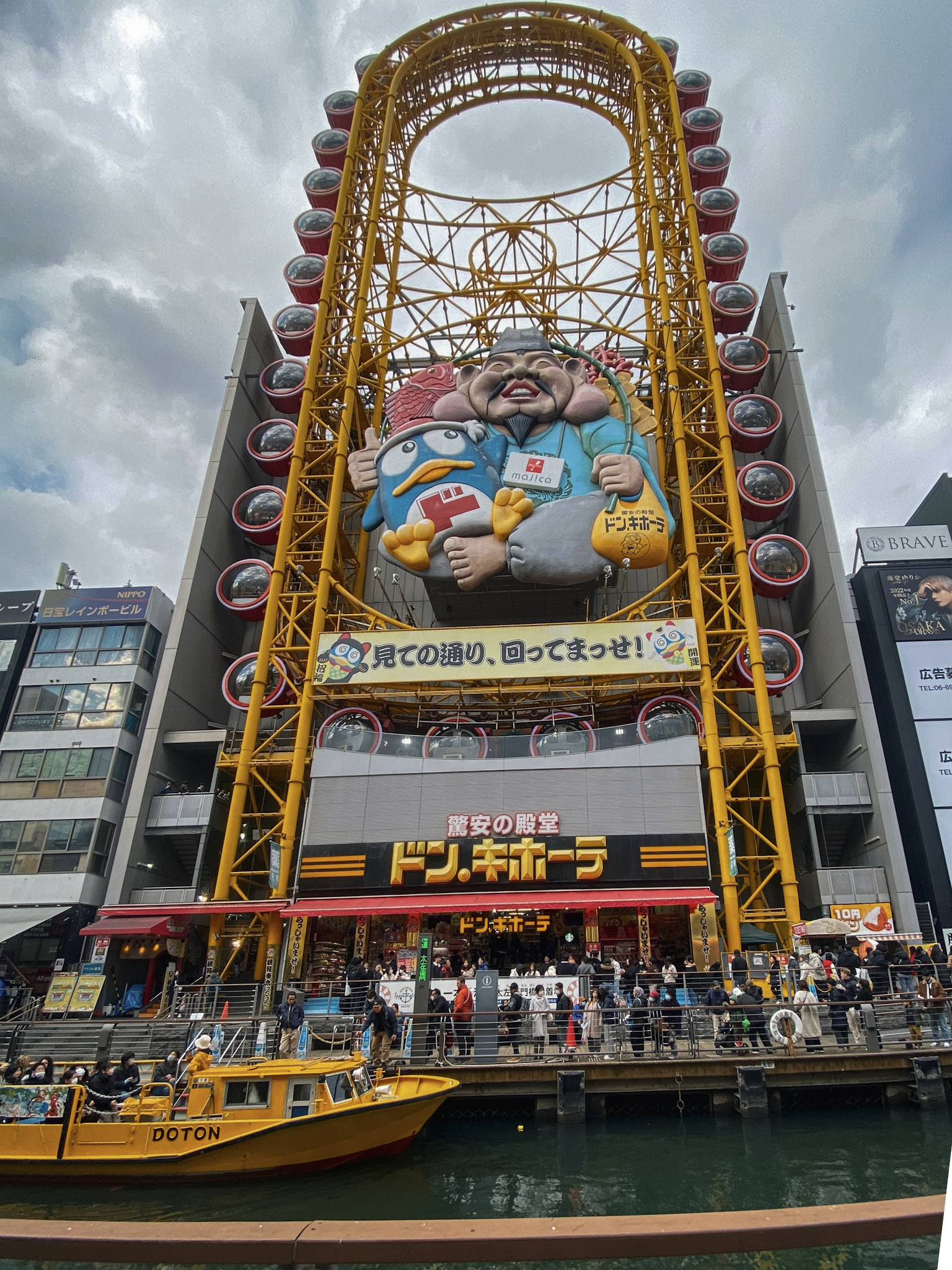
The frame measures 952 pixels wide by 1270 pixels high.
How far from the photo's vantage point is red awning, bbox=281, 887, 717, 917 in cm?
2577

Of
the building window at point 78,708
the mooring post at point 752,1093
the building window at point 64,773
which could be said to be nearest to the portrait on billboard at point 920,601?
the mooring post at point 752,1093

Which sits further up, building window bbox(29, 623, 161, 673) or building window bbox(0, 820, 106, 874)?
building window bbox(29, 623, 161, 673)

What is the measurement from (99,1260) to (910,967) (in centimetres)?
2055

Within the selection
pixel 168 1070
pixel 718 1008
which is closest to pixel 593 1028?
pixel 718 1008

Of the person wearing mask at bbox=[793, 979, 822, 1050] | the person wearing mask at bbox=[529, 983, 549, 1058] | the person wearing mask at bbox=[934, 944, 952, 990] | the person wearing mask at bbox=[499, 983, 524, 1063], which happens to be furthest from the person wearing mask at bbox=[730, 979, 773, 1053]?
the person wearing mask at bbox=[499, 983, 524, 1063]

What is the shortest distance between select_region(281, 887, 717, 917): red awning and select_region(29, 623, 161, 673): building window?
656 inches

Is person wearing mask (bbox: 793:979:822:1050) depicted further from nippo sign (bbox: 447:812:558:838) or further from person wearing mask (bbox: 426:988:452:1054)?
nippo sign (bbox: 447:812:558:838)

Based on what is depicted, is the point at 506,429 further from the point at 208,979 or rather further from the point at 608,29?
the point at 608,29

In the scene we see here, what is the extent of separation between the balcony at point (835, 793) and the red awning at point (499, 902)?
278 inches

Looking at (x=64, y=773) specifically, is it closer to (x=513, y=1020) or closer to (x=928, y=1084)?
(x=513, y=1020)

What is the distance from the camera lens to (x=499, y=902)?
26.3 m

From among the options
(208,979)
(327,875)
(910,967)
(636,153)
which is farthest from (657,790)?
(636,153)

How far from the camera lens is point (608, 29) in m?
45.9

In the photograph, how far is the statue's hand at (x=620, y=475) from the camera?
32.8 m
